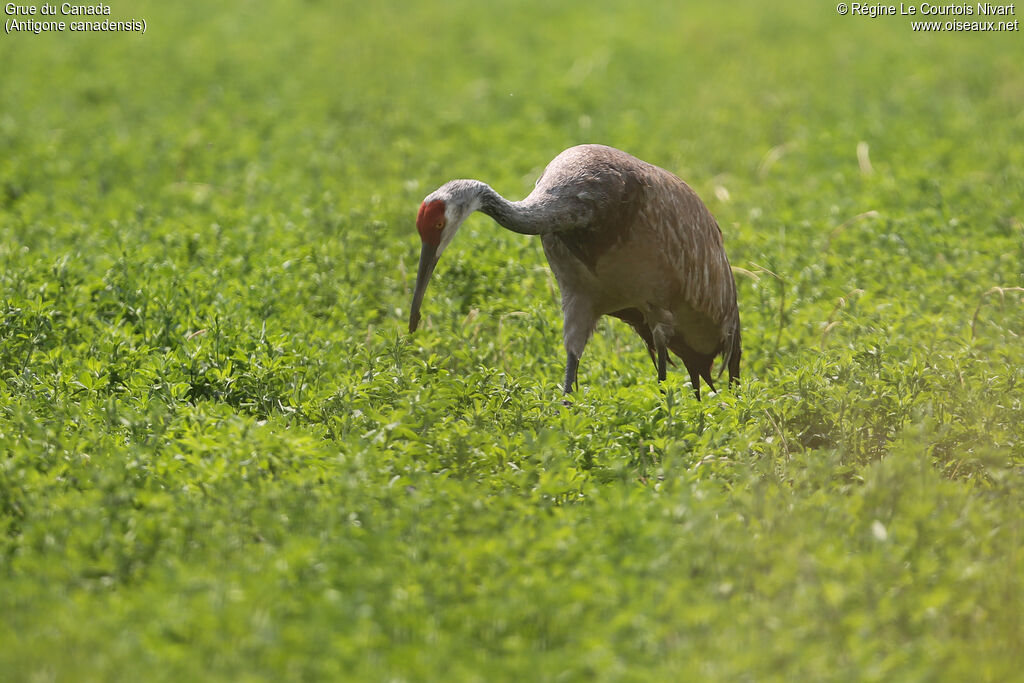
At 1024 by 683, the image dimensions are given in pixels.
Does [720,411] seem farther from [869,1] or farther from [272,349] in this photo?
[869,1]

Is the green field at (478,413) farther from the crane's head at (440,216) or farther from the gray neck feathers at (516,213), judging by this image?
the gray neck feathers at (516,213)

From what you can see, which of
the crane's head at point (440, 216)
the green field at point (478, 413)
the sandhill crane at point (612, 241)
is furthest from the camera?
the sandhill crane at point (612, 241)

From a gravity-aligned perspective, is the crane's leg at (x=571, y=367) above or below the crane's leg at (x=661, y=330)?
below

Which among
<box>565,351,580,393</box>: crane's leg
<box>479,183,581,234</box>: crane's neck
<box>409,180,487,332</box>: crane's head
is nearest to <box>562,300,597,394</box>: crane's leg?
<box>565,351,580,393</box>: crane's leg

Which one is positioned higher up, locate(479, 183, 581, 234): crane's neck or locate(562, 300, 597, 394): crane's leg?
locate(479, 183, 581, 234): crane's neck

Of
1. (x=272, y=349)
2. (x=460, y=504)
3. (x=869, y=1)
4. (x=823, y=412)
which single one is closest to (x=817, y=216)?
(x=823, y=412)

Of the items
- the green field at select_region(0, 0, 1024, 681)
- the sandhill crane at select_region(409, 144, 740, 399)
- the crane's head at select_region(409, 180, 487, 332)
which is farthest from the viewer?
the sandhill crane at select_region(409, 144, 740, 399)

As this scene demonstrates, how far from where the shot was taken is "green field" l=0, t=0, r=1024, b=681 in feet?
12.0

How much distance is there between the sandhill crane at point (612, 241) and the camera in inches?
221

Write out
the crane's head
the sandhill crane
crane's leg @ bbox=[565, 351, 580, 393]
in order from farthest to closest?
crane's leg @ bbox=[565, 351, 580, 393], the sandhill crane, the crane's head

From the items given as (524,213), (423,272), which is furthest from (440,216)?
(524,213)

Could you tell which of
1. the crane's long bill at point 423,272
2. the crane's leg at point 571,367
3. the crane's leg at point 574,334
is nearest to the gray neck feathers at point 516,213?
the crane's long bill at point 423,272

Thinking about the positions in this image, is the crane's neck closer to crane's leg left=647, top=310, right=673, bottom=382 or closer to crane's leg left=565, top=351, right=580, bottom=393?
crane's leg left=565, top=351, right=580, bottom=393

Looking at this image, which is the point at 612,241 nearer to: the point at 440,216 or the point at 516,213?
the point at 516,213
